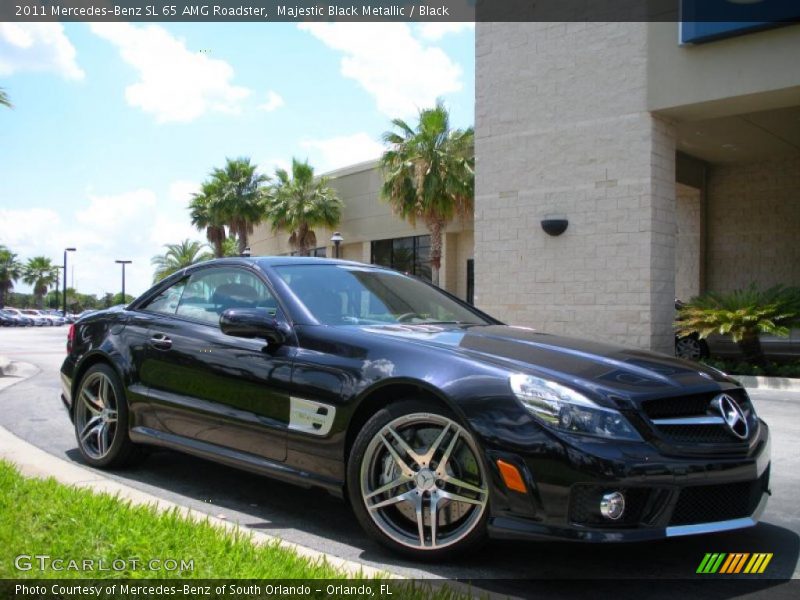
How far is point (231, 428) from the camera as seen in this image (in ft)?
13.6

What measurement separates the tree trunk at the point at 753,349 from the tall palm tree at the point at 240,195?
29757 millimetres

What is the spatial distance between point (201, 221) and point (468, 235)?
2069 cm

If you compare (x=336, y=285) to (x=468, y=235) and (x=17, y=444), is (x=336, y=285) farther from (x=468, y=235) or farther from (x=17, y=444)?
(x=468, y=235)

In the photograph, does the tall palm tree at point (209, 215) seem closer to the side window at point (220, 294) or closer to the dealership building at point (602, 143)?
the dealership building at point (602, 143)

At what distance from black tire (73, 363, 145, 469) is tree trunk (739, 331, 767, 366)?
10.9 metres

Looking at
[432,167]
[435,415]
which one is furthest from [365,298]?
[432,167]

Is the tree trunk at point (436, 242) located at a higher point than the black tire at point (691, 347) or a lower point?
higher

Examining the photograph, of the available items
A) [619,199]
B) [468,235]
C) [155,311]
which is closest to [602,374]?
[155,311]

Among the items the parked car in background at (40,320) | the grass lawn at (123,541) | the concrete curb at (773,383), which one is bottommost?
the parked car in background at (40,320)

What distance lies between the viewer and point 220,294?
4750mm

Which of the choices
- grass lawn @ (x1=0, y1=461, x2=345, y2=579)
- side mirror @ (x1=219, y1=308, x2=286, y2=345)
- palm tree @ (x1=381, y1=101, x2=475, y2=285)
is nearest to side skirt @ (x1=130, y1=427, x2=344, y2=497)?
grass lawn @ (x1=0, y1=461, x2=345, y2=579)

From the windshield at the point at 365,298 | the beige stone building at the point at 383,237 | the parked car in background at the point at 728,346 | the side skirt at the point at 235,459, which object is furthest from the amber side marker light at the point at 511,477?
the beige stone building at the point at 383,237

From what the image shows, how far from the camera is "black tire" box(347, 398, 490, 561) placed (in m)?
3.20

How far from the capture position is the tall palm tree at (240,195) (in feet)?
130
